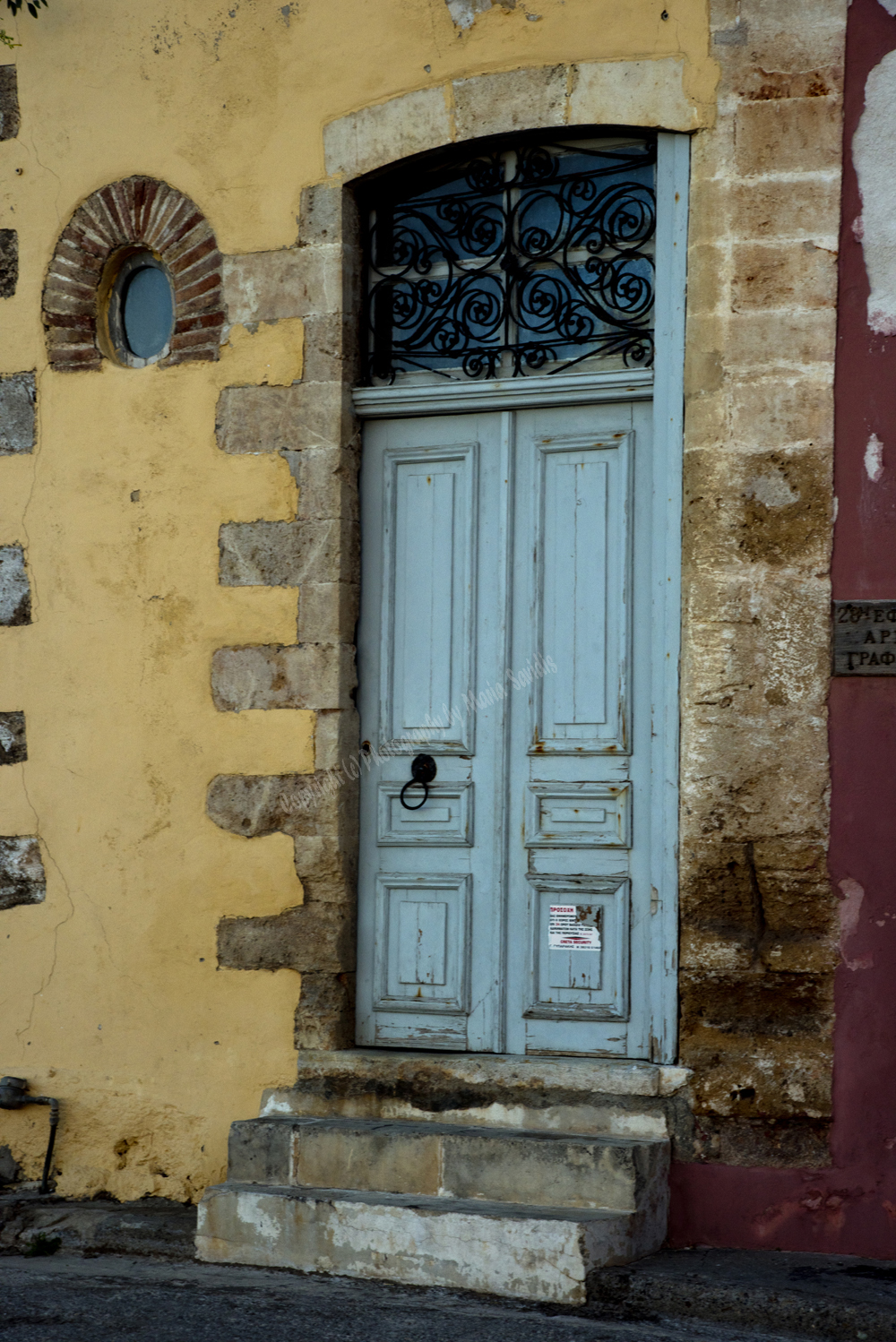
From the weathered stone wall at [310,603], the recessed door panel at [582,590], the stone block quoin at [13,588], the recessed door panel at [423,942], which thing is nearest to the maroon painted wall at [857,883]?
the recessed door panel at [582,590]

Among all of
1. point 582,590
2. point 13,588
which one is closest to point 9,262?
point 13,588

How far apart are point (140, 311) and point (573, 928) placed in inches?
108

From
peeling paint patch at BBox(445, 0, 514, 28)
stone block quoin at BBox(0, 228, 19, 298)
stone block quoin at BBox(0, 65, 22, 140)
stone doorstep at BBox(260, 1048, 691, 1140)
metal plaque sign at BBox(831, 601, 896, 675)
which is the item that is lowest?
stone doorstep at BBox(260, 1048, 691, 1140)

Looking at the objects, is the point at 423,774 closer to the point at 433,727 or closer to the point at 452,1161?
the point at 433,727

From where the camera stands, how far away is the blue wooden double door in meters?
5.06

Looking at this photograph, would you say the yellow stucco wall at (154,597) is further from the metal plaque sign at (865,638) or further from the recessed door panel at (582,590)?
the metal plaque sign at (865,638)

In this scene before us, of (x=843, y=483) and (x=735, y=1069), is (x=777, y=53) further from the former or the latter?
(x=735, y=1069)

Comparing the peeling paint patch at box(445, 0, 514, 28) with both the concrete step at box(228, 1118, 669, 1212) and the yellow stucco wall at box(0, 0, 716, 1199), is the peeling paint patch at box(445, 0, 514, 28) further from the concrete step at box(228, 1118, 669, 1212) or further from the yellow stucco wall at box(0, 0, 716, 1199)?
the concrete step at box(228, 1118, 669, 1212)

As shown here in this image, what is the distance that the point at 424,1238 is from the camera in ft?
14.6

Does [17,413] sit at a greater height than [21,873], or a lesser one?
greater

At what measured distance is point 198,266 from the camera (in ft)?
18.3

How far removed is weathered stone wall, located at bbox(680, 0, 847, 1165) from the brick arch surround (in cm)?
174

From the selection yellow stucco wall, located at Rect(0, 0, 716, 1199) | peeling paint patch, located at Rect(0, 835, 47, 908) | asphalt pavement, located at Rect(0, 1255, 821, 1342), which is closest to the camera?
asphalt pavement, located at Rect(0, 1255, 821, 1342)

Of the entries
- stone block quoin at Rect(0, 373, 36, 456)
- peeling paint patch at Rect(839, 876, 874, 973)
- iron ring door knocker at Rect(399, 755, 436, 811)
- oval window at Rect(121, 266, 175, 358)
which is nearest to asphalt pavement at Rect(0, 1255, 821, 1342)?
peeling paint patch at Rect(839, 876, 874, 973)
